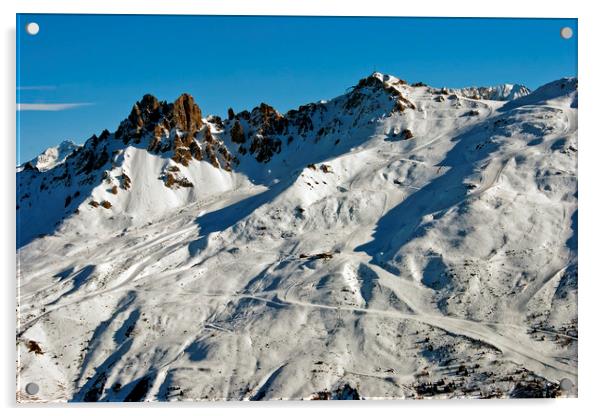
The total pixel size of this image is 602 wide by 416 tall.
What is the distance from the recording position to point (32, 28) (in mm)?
22250

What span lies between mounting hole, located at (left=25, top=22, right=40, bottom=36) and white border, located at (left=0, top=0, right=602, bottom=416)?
1.74 feet

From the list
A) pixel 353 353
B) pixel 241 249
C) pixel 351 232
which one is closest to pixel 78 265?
pixel 241 249

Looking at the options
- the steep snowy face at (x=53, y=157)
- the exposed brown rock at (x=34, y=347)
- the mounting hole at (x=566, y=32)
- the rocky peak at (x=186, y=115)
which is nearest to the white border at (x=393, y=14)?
the mounting hole at (x=566, y=32)

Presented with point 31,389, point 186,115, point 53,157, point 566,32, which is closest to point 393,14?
point 566,32

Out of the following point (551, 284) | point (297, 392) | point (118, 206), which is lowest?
point (297, 392)

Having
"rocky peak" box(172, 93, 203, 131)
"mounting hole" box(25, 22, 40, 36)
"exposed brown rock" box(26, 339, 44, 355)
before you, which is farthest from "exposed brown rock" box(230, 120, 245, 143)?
"mounting hole" box(25, 22, 40, 36)

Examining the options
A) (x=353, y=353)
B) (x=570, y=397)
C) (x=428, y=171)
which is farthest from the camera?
(x=428, y=171)

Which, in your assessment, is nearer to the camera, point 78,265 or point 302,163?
point 78,265

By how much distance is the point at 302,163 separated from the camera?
229 feet

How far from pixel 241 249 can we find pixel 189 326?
39.5 feet

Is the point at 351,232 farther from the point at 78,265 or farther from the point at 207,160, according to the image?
the point at 207,160

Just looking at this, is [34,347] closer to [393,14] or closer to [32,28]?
[32,28]

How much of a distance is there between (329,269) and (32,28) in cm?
2316

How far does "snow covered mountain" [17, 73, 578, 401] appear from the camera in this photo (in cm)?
2572
